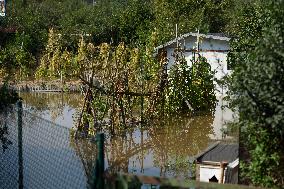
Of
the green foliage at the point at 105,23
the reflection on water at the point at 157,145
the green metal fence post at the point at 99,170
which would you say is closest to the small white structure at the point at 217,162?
the reflection on water at the point at 157,145

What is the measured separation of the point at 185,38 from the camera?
23234 mm

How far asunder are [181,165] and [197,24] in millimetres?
19540

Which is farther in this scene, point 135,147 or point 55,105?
point 55,105

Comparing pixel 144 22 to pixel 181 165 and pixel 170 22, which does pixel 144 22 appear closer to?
pixel 170 22

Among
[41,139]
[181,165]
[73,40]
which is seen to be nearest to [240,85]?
[181,165]

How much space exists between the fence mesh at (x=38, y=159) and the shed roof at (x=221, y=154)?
2071mm

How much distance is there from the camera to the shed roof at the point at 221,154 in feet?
27.3

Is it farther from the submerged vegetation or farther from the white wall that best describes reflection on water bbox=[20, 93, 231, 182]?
the white wall

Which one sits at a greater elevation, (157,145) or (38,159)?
(157,145)

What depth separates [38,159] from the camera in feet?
37.4

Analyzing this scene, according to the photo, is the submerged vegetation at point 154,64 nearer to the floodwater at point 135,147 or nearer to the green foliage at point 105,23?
the green foliage at point 105,23

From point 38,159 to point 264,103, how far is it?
6.70 m

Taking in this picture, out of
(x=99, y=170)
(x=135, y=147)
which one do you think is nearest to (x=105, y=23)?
(x=135, y=147)

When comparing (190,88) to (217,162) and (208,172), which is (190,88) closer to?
(208,172)
